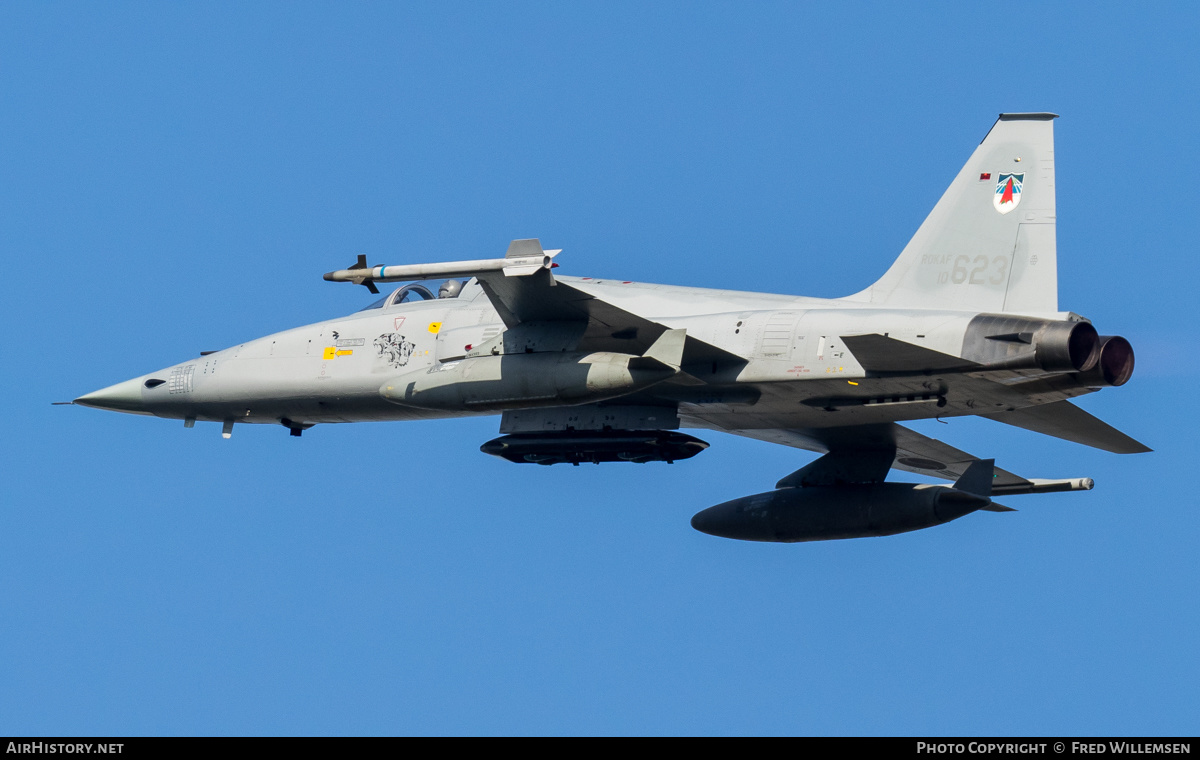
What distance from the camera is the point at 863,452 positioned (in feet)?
83.7

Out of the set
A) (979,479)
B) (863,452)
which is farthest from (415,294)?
(979,479)

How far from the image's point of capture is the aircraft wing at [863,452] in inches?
983

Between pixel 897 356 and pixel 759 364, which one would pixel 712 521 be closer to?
pixel 759 364

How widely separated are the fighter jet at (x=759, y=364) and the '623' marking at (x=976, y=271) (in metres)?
0.02

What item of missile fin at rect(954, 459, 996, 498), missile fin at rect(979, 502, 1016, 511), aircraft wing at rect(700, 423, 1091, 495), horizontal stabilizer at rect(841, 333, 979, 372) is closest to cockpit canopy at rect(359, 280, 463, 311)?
aircraft wing at rect(700, 423, 1091, 495)

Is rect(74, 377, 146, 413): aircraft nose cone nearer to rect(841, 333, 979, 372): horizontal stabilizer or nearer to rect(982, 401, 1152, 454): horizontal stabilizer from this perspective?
rect(841, 333, 979, 372): horizontal stabilizer

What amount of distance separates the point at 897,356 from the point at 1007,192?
2870 millimetres

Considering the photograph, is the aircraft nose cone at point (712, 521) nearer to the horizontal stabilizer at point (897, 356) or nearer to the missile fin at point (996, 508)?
the missile fin at point (996, 508)

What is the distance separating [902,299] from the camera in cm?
2119
